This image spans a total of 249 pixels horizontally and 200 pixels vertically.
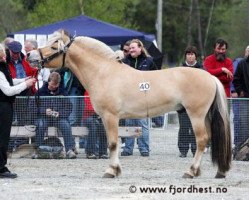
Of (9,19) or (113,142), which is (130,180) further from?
(9,19)

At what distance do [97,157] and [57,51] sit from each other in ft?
10.4

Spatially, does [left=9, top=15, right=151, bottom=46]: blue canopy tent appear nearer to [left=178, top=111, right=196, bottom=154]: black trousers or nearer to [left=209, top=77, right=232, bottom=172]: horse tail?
[left=178, top=111, right=196, bottom=154]: black trousers

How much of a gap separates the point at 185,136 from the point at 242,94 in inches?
52.7

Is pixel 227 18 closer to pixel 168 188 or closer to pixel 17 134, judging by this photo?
pixel 17 134

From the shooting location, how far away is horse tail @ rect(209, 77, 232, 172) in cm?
1238

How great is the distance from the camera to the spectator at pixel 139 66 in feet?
50.3

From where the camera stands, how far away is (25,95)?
15438 millimetres

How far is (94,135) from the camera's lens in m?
15.3

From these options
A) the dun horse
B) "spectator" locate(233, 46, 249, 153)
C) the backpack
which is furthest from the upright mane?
the backpack

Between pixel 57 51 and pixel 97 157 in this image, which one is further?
pixel 97 157

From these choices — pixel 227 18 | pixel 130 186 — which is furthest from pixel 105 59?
pixel 227 18

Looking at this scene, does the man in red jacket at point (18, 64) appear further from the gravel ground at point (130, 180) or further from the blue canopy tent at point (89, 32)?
the blue canopy tent at point (89, 32)

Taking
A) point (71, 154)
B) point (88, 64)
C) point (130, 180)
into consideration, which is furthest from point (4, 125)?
point (71, 154)

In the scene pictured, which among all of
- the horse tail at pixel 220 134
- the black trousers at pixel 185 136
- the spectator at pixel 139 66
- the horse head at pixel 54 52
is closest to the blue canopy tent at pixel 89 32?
the spectator at pixel 139 66
